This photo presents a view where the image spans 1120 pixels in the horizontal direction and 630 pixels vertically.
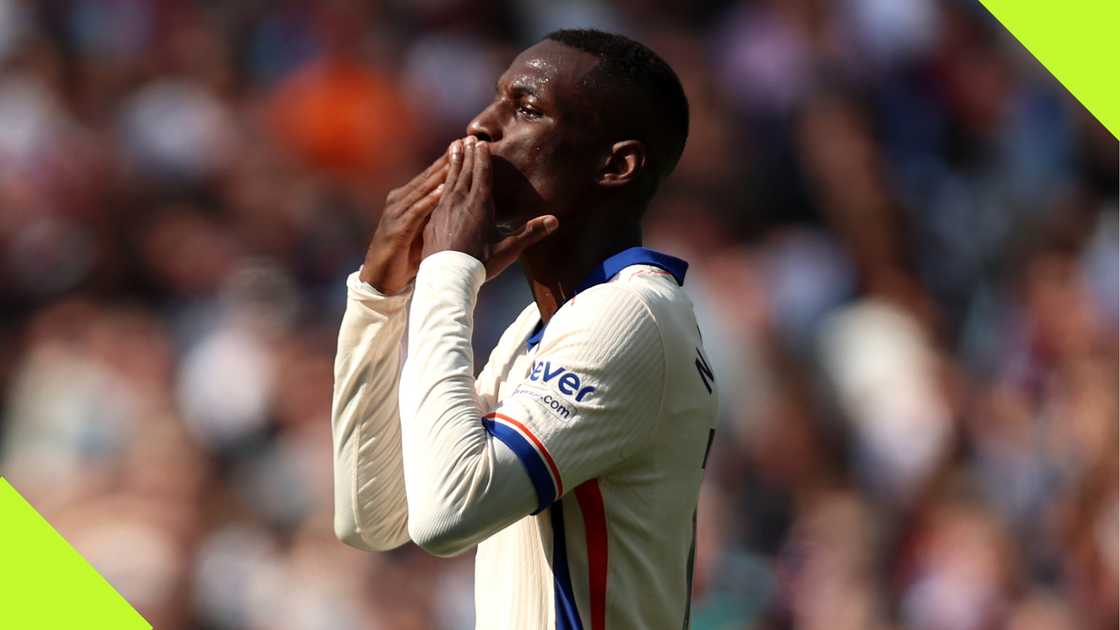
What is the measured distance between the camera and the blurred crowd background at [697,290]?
6.68 meters

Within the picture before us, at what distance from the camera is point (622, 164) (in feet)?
9.62

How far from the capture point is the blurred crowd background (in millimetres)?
6676

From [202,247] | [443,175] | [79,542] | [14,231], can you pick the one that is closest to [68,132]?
[14,231]

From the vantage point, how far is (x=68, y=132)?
8.23 metres

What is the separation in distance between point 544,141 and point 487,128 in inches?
4.9

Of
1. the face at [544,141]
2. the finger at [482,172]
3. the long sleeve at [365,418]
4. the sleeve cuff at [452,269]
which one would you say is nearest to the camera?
the sleeve cuff at [452,269]

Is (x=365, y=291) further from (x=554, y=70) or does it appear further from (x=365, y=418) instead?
(x=554, y=70)

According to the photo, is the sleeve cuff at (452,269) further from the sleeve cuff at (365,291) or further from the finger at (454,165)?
the sleeve cuff at (365,291)

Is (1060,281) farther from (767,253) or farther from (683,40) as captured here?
(683,40)

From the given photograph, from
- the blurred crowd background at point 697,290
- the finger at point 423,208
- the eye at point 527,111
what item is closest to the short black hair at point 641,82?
the eye at point 527,111

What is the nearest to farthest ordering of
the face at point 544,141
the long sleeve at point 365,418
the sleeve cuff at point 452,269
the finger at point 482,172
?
the sleeve cuff at point 452,269, the finger at point 482,172, the face at point 544,141, the long sleeve at point 365,418

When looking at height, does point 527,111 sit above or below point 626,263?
above

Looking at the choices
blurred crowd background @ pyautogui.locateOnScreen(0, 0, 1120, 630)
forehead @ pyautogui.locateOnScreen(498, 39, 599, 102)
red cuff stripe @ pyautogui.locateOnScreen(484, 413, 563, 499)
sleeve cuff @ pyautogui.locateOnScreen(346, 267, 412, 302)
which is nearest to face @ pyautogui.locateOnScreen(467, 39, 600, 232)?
forehead @ pyautogui.locateOnScreen(498, 39, 599, 102)

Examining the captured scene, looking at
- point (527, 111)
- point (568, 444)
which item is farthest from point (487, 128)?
point (568, 444)
